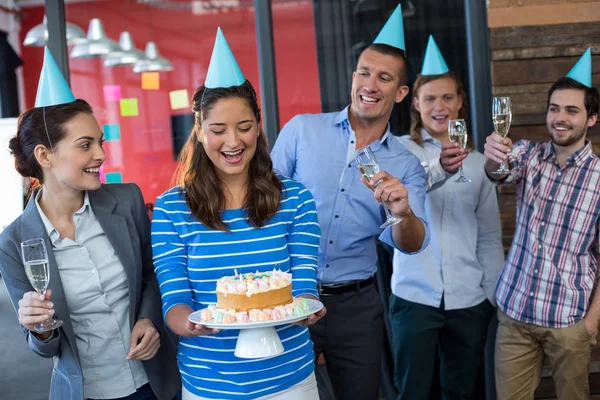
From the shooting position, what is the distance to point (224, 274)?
181 centimetres

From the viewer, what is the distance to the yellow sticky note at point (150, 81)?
3686 mm

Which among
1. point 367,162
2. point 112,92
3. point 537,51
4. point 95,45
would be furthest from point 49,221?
point 537,51

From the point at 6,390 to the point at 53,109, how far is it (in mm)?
1956

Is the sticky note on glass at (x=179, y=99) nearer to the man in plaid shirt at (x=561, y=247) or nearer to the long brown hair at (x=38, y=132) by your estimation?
the long brown hair at (x=38, y=132)

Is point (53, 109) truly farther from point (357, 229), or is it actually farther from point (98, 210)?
point (357, 229)

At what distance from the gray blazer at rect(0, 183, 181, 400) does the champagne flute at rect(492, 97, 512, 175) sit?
135 cm

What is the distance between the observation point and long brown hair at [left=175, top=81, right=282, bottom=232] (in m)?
1.84

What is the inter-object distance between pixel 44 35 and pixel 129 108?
656mm

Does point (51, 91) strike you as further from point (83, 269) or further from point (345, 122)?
point (345, 122)

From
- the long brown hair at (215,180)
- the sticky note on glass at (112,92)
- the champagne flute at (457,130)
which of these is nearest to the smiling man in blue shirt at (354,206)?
the champagne flute at (457,130)

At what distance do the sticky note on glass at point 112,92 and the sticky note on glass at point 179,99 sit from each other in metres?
0.30

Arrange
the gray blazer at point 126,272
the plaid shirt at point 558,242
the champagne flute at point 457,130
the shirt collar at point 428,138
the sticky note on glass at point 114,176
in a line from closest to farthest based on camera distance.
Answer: the gray blazer at point 126,272, the champagne flute at point 457,130, the plaid shirt at point 558,242, the shirt collar at point 428,138, the sticky note on glass at point 114,176

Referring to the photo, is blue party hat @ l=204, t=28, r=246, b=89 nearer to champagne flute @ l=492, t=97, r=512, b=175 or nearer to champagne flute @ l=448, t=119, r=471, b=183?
champagne flute @ l=448, t=119, r=471, b=183

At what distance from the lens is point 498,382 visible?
2.90 m
